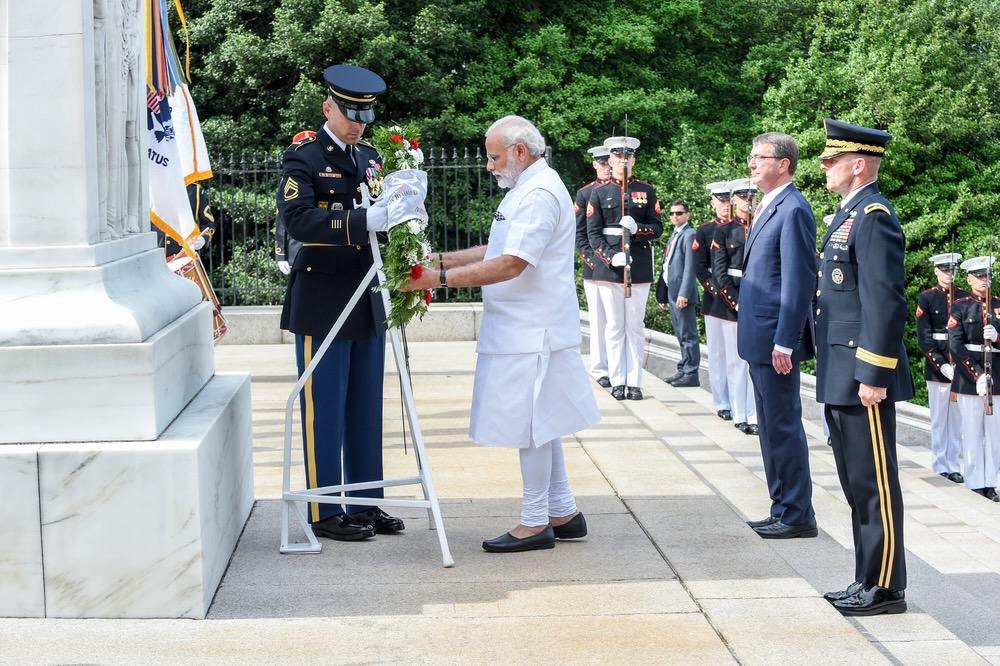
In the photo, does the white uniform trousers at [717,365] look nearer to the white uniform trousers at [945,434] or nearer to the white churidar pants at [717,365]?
the white churidar pants at [717,365]

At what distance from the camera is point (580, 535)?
5188mm

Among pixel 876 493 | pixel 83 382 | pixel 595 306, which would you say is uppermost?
pixel 83 382

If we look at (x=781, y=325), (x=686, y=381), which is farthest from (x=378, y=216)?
(x=686, y=381)

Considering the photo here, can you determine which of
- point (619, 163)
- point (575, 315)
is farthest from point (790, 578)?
point (619, 163)

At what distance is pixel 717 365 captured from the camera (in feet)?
33.9

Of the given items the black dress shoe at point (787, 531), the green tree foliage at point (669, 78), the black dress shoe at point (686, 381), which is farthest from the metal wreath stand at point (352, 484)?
the green tree foliage at point (669, 78)

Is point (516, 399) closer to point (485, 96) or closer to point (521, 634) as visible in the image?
point (521, 634)

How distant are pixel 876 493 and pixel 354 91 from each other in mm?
2490

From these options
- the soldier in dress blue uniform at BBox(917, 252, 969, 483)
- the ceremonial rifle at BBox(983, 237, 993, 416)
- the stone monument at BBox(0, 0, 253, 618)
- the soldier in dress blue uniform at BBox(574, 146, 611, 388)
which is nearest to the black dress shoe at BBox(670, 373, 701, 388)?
the soldier in dress blue uniform at BBox(574, 146, 611, 388)

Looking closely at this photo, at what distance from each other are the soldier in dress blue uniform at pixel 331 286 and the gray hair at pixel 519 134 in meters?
0.52

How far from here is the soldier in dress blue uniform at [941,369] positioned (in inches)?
506

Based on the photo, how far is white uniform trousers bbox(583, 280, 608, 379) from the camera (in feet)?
35.6

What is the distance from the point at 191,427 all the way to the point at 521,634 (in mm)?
1330

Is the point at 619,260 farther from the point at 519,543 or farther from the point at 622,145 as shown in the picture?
the point at 519,543
